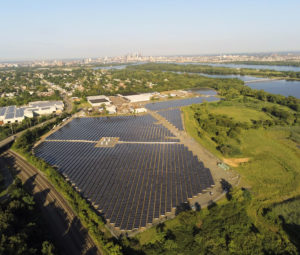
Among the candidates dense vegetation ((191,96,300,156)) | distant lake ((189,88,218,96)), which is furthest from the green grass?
distant lake ((189,88,218,96))

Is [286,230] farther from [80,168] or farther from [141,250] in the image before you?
[80,168]

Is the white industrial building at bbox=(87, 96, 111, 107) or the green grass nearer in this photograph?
the green grass

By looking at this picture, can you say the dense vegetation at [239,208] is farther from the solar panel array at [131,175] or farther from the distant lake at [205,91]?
the distant lake at [205,91]

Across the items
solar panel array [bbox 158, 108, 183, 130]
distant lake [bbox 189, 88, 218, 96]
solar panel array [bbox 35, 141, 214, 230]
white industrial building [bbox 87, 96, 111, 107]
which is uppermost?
distant lake [bbox 189, 88, 218, 96]

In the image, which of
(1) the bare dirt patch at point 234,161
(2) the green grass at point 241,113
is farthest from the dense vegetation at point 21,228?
(2) the green grass at point 241,113

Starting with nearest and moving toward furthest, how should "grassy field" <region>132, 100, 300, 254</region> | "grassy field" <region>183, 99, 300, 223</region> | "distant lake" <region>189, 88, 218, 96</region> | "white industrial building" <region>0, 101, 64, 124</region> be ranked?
1. "grassy field" <region>132, 100, 300, 254</region>
2. "grassy field" <region>183, 99, 300, 223</region>
3. "white industrial building" <region>0, 101, 64, 124</region>
4. "distant lake" <region>189, 88, 218, 96</region>

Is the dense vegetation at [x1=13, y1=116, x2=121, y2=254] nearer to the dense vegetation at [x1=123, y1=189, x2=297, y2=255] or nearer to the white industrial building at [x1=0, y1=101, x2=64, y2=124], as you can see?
the dense vegetation at [x1=123, y1=189, x2=297, y2=255]

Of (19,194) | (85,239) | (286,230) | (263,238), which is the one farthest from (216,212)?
(19,194)

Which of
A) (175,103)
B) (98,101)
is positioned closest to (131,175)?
(175,103)
